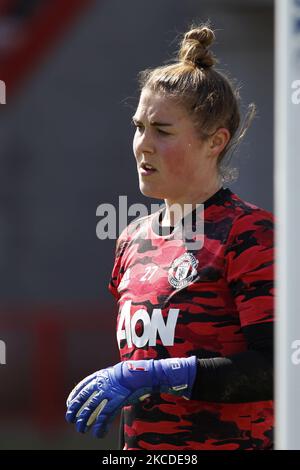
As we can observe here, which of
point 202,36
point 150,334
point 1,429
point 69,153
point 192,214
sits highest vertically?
point 69,153

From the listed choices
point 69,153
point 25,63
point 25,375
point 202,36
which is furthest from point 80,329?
point 202,36

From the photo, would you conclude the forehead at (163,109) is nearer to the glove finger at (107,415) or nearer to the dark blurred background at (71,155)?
the glove finger at (107,415)

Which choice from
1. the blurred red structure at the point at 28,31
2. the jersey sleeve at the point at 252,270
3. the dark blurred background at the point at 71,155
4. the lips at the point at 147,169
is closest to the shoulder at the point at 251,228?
the jersey sleeve at the point at 252,270

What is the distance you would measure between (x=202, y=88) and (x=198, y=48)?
0.40 ft

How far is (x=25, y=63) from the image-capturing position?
7863 mm

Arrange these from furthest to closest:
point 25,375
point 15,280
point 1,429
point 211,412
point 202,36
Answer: point 15,280 → point 25,375 → point 1,429 → point 202,36 → point 211,412

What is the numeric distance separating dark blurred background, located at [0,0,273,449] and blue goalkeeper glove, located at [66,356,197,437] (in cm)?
401

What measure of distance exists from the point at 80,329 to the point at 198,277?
4.34 metres

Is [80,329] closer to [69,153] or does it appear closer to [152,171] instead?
[69,153]

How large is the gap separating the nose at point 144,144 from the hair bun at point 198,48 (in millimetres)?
232

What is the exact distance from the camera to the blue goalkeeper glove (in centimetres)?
217

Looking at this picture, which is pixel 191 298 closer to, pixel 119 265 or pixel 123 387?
pixel 123 387

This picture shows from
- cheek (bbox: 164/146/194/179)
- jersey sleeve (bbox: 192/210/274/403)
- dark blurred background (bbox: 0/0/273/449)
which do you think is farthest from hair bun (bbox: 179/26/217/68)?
dark blurred background (bbox: 0/0/273/449)

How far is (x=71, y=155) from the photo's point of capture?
769 cm
